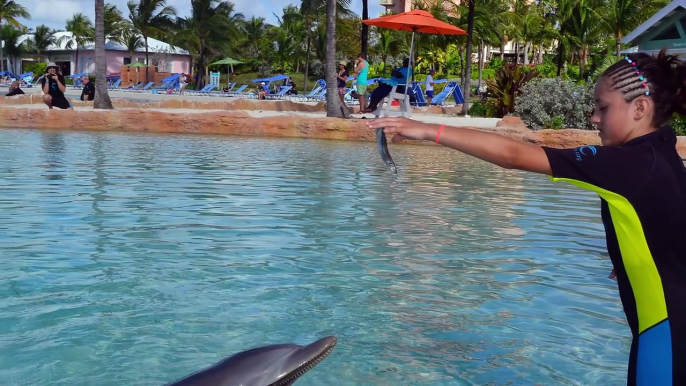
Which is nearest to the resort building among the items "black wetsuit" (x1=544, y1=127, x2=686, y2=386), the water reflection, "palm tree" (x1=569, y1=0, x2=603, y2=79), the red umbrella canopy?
the red umbrella canopy

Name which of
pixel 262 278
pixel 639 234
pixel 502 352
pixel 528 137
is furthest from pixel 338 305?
pixel 528 137

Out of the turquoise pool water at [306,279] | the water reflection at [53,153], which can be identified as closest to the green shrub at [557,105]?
the turquoise pool water at [306,279]

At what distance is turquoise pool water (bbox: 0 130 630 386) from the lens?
11.2 ft

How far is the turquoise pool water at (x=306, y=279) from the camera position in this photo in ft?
11.2

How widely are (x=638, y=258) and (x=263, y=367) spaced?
0.94m

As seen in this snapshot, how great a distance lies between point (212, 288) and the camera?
446 centimetres

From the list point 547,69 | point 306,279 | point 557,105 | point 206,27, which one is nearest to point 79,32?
point 206,27

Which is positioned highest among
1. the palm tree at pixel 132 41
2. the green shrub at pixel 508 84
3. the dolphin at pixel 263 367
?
the palm tree at pixel 132 41

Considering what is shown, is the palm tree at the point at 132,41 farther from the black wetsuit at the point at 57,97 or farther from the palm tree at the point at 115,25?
the black wetsuit at the point at 57,97

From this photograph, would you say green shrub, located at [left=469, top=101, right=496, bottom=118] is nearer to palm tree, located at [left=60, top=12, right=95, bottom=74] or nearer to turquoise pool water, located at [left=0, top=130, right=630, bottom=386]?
turquoise pool water, located at [left=0, top=130, right=630, bottom=386]

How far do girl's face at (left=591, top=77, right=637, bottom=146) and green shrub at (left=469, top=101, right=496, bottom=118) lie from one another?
20.0 meters

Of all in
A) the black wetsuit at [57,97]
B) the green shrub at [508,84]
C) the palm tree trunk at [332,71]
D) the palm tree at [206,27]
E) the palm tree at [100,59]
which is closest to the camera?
the black wetsuit at [57,97]

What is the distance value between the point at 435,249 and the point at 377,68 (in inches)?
1656

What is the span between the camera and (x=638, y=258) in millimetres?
1894
